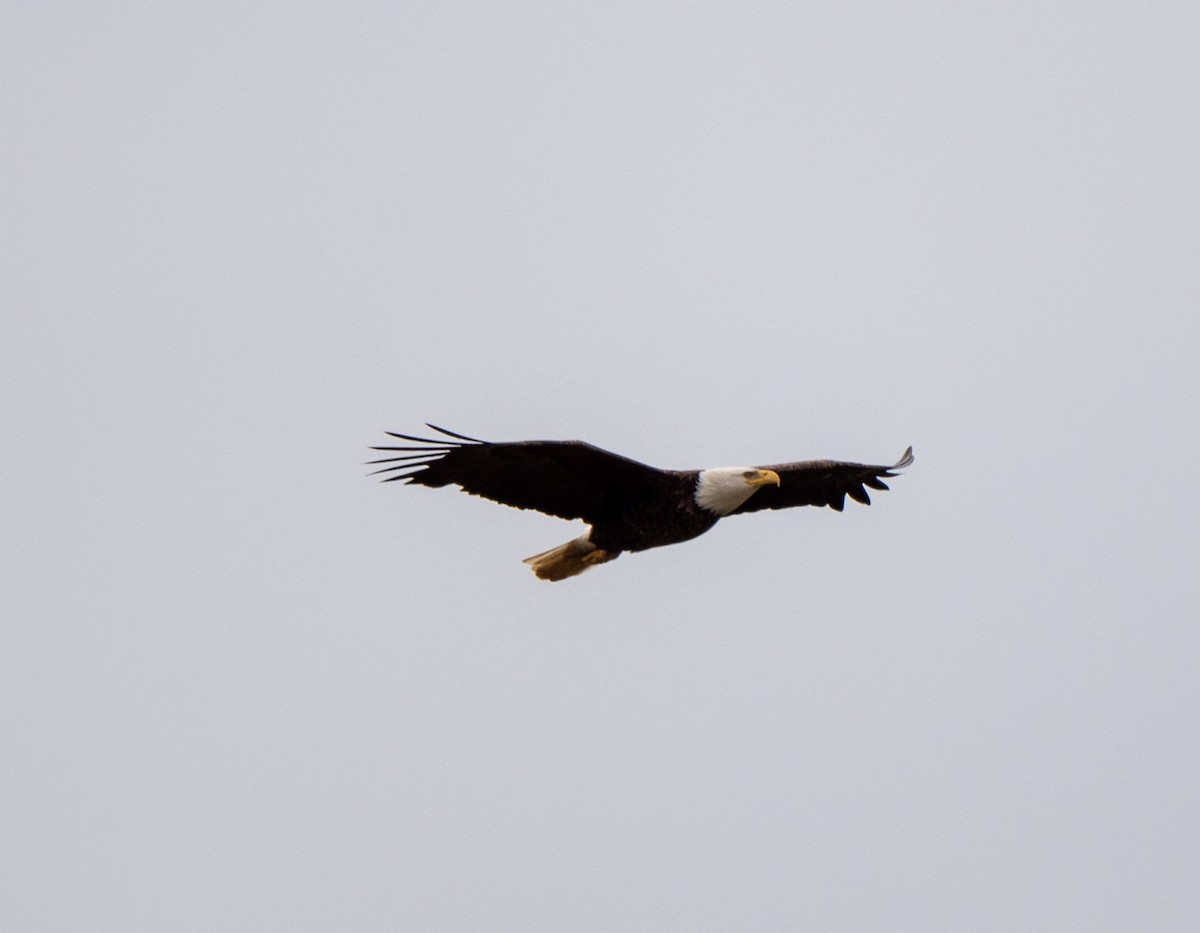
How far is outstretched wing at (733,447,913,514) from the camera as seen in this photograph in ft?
43.2

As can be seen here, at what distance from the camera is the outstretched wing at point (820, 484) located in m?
13.2

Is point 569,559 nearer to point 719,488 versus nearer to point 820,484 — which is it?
point 719,488

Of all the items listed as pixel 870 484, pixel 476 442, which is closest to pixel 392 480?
pixel 476 442

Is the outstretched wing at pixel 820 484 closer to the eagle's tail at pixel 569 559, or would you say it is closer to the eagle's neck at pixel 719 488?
the eagle's neck at pixel 719 488

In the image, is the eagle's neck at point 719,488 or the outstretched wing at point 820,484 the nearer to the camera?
the eagle's neck at point 719,488

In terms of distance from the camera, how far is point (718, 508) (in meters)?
12.3

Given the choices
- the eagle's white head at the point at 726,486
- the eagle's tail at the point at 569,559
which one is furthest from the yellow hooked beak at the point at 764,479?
the eagle's tail at the point at 569,559

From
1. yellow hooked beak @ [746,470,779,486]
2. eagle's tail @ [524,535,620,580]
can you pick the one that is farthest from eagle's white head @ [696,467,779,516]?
eagle's tail @ [524,535,620,580]

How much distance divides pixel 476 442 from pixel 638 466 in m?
1.17

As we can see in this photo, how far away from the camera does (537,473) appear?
1205cm

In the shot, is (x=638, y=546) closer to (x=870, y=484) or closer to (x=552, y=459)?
(x=552, y=459)

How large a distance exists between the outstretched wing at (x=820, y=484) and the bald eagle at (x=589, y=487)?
26 centimetres

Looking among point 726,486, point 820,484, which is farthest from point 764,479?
point 820,484

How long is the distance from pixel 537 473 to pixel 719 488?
1269mm
